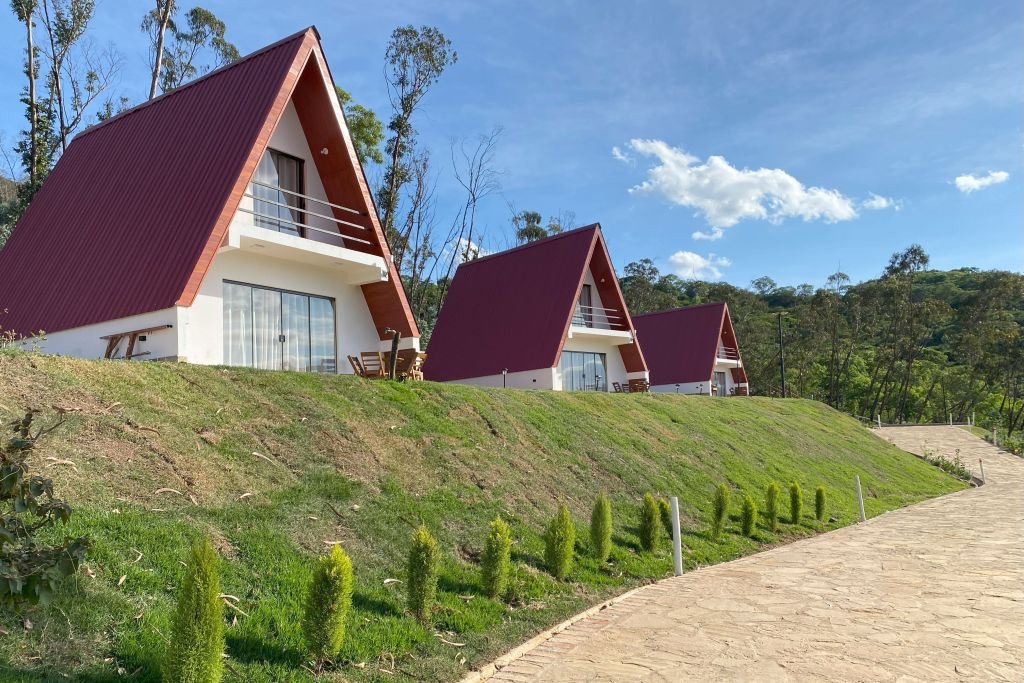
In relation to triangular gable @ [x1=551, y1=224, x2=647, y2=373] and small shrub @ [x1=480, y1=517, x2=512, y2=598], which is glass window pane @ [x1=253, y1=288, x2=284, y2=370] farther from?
triangular gable @ [x1=551, y1=224, x2=647, y2=373]

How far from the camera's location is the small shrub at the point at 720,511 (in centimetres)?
1210

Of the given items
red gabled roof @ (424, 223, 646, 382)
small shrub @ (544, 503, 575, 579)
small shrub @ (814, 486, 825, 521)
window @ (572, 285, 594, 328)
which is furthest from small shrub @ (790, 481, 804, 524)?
window @ (572, 285, 594, 328)

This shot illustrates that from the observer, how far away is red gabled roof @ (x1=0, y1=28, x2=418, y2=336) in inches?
505

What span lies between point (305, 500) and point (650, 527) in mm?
5368

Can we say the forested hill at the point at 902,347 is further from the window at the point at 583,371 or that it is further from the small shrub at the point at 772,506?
the small shrub at the point at 772,506

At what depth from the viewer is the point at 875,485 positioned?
21109mm

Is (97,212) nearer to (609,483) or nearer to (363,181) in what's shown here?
(363,181)

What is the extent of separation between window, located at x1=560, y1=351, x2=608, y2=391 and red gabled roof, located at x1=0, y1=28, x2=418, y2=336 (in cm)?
1073

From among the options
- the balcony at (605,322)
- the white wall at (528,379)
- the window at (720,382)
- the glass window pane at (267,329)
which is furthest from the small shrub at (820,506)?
the window at (720,382)

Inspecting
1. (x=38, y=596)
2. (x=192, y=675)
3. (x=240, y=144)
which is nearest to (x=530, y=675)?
(x=192, y=675)

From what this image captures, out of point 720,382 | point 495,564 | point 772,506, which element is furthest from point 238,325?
point 720,382

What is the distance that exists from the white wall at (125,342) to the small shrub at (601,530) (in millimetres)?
7635

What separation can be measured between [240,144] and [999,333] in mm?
54016

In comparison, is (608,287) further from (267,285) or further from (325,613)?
(325,613)
